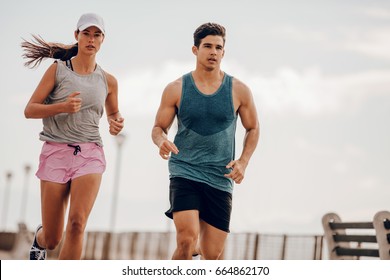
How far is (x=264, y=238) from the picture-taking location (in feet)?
57.6

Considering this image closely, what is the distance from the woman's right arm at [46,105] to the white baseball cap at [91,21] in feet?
1.60

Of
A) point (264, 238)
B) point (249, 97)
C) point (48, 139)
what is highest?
point (249, 97)

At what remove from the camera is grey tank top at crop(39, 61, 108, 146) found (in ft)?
26.1

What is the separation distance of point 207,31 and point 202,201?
4.85ft

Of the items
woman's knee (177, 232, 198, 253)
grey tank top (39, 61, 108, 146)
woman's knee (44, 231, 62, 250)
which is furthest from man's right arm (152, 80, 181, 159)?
woman's knee (44, 231, 62, 250)

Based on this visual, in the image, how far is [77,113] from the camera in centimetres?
793

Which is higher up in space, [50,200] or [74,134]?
[74,134]

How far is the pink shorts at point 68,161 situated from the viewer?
7.93m

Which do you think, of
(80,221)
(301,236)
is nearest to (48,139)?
(80,221)
